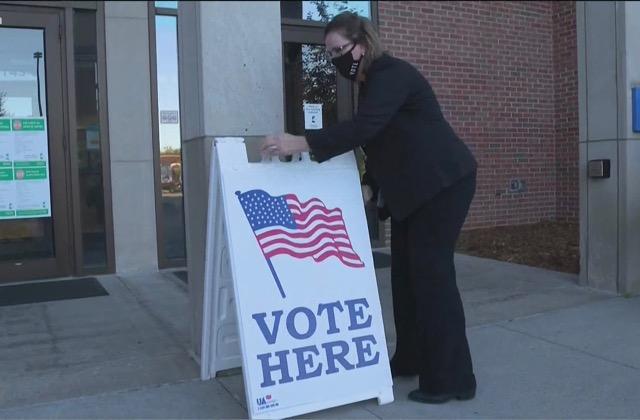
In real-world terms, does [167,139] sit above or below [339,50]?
below

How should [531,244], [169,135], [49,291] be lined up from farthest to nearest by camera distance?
[531,244], [169,135], [49,291]

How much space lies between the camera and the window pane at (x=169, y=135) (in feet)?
22.7

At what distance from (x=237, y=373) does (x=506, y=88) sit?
662cm

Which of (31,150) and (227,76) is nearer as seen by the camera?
(227,76)

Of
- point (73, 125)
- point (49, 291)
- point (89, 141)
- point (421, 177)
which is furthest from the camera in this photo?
point (89, 141)

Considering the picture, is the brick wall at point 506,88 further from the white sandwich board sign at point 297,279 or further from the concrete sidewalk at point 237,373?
the white sandwich board sign at point 297,279

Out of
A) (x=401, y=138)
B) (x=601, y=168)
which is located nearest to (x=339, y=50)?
(x=401, y=138)

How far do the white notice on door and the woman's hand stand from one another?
6.38 ft

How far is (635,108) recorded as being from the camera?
5.40m

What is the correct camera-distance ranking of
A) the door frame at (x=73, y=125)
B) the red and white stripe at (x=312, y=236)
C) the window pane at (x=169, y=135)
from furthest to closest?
the window pane at (x=169, y=135) → the door frame at (x=73, y=125) → the red and white stripe at (x=312, y=236)

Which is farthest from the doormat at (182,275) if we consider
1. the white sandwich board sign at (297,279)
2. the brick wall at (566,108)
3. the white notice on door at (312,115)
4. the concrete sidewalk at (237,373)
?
the brick wall at (566,108)

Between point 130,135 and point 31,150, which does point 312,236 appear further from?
point 31,150

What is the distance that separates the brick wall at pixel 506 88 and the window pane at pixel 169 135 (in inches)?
106

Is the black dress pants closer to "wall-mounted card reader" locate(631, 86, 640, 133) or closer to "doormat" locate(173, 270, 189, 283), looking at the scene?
"wall-mounted card reader" locate(631, 86, 640, 133)
